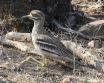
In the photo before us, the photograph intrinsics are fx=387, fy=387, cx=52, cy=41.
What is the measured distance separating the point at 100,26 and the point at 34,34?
2.46 meters

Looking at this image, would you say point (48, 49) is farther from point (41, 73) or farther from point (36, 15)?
point (36, 15)

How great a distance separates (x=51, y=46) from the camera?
712 cm

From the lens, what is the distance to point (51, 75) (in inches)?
266

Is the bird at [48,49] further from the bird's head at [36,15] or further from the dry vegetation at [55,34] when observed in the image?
the bird's head at [36,15]

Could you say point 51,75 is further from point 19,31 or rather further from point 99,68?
point 19,31

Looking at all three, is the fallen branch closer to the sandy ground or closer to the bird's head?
the sandy ground

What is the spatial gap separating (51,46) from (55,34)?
201 cm

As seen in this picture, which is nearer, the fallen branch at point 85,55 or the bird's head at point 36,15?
the fallen branch at point 85,55

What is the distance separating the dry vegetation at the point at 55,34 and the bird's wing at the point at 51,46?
274 millimetres

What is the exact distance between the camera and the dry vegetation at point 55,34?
665 centimetres

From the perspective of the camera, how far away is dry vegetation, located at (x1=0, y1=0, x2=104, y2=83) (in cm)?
665

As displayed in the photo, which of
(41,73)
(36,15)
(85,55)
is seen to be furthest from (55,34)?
(41,73)

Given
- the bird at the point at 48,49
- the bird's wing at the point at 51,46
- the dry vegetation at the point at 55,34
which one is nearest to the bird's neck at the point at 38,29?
the bird at the point at 48,49

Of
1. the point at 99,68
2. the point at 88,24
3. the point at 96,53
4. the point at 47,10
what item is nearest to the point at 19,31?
the point at 47,10
